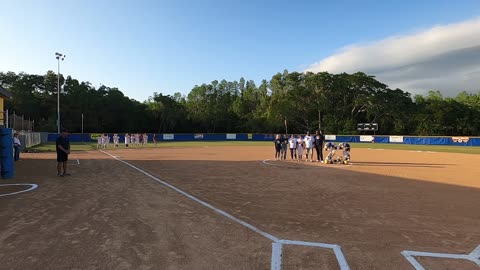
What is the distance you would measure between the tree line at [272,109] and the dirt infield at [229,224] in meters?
76.4

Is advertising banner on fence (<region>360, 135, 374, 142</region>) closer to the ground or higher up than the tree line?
closer to the ground

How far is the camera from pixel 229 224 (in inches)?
306

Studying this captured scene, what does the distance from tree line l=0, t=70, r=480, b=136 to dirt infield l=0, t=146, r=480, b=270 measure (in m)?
76.4

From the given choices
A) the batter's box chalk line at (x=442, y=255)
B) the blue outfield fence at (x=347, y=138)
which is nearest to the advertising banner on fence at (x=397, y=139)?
the blue outfield fence at (x=347, y=138)

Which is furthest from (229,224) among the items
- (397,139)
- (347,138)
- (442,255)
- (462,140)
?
(347,138)

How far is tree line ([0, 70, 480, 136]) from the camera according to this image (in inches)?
3472

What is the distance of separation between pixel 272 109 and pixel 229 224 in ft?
284

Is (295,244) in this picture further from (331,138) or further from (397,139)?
(331,138)

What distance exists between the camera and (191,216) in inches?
332

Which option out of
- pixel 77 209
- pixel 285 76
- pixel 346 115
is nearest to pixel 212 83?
pixel 285 76

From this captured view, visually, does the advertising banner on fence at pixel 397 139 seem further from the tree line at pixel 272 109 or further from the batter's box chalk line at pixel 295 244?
the batter's box chalk line at pixel 295 244

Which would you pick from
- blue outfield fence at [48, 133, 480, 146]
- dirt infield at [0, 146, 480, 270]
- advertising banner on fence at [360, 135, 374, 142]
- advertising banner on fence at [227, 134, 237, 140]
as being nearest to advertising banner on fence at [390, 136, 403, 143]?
blue outfield fence at [48, 133, 480, 146]

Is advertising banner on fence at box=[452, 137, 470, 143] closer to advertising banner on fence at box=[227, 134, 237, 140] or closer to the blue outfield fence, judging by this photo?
the blue outfield fence

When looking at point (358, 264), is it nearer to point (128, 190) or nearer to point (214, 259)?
point (214, 259)
